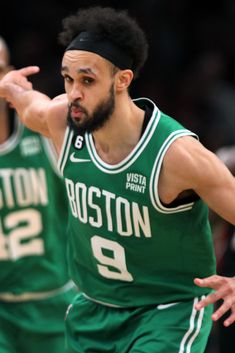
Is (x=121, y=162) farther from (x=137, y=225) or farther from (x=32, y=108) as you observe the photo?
(x=32, y=108)

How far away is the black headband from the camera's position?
5.52 meters

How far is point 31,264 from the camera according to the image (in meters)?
7.03

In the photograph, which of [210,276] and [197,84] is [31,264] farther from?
[197,84]

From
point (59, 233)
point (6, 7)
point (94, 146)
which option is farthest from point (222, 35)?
point (94, 146)

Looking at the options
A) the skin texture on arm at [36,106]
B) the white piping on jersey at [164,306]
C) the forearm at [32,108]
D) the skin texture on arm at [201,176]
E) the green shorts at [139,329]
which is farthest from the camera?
the forearm at [32,108]

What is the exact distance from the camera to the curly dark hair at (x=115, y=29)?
18.2ft

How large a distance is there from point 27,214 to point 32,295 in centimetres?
53

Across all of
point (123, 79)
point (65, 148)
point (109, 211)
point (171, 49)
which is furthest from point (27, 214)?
point (171, 49)

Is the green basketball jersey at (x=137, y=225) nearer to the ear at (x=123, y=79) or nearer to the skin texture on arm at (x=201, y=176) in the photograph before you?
the skin texture on arm at (x=201, y=176)

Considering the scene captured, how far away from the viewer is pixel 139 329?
560 cm

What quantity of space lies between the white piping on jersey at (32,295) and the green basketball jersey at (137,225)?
1.28 metres

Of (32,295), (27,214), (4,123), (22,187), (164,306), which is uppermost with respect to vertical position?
(4,123)

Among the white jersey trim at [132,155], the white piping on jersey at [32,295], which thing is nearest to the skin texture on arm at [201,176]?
the white jersey trim at [132,155]

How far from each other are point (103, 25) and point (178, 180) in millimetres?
910
